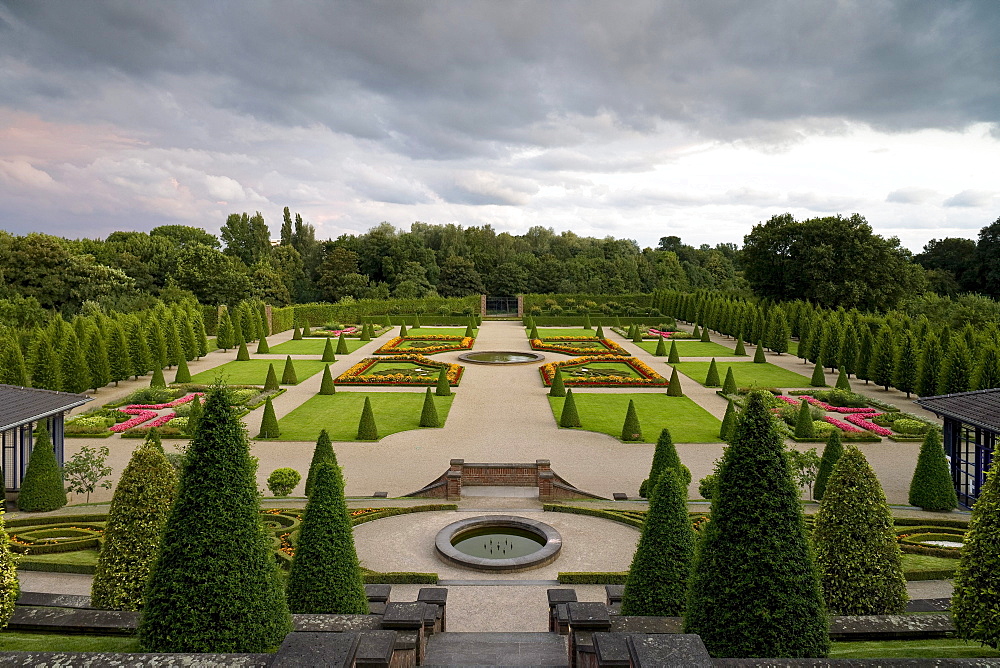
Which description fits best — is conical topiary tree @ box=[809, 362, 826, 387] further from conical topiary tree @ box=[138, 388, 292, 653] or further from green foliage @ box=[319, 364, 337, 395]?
Answer: conical topiary tree @ box=[138, 388, 292, 653]

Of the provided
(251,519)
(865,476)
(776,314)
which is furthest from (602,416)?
(776,314)

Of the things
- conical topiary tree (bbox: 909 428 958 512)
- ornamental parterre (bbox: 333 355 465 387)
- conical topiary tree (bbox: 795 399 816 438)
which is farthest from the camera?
ornamental parterre (bbox: 333 355 465 387)

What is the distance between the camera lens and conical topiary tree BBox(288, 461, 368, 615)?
7402 millimetres

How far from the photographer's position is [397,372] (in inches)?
1340

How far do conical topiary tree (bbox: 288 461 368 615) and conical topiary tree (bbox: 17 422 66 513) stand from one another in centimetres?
1035

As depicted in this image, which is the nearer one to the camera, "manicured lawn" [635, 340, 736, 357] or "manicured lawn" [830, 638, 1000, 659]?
"manicured lawn" [830, 638, 1000, 659]

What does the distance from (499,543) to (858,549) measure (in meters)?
6.67

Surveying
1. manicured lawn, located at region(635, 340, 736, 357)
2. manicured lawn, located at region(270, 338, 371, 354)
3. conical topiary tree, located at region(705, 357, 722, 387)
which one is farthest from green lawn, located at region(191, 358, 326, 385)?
→ manicured lawn, located at region(635, 340, 736, 357)

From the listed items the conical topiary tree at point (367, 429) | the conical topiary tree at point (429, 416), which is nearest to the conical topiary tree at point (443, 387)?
the conical topiary tree at point (429, 416)

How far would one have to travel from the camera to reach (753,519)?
565cm

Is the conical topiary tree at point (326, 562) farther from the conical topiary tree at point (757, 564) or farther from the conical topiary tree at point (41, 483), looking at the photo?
the conical topiary tree at point (41, 483)

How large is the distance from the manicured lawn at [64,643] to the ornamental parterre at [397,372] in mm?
22979

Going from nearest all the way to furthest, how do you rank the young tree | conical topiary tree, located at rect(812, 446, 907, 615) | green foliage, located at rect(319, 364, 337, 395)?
conical topiary tree, located at rect(812, 446, 907, 615)
the young tree
green foliage, located at rect(319, 364, 337, 395)

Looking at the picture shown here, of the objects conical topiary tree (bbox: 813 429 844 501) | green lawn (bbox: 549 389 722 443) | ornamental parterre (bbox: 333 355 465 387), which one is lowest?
green lawn (bbox: 549 389 722 443)
